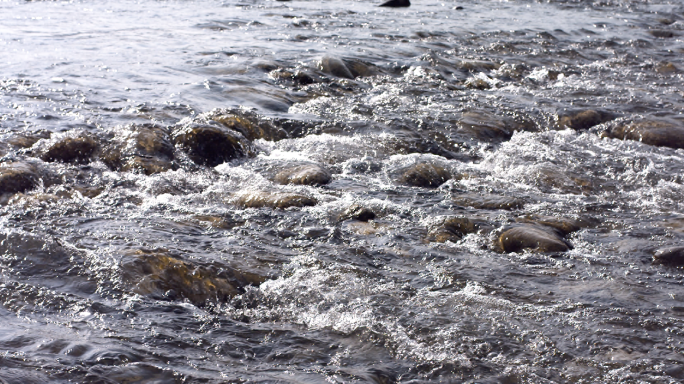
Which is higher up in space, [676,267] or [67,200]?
[67,200]

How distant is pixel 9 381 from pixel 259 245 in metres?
2.06

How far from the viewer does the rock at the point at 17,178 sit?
5.21 m

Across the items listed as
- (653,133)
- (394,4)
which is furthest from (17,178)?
(394,4)

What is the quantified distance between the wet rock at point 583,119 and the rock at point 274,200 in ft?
14.3

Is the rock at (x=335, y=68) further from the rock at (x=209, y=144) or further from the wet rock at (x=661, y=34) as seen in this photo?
the wet rock at (x=661, y=34)

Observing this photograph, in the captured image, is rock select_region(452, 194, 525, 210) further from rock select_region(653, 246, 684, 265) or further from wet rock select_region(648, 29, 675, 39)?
wet rock select_region(648, 29, 675, 39)

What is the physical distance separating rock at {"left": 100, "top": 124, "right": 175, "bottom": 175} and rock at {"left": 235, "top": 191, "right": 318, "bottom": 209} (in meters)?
1.14

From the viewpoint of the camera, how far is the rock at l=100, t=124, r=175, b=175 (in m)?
5.96

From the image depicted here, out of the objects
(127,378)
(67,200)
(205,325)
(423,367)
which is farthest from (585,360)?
(67,200)

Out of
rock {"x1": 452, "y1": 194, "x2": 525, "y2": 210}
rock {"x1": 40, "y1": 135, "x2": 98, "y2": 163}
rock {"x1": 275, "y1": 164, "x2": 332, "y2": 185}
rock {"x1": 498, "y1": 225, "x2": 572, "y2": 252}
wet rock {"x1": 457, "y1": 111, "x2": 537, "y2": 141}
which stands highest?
rock {"x1": 40, "y1": 135, "x2": 98, "y2": 163}

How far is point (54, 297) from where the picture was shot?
368cm

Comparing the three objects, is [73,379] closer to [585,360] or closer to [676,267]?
[585,360]

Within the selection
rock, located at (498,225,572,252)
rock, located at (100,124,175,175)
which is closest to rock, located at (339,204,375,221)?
rock, located at (498,225,572,252)

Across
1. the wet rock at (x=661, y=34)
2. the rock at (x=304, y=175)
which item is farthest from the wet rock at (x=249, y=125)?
the wet rock at (x=661, y=34)
